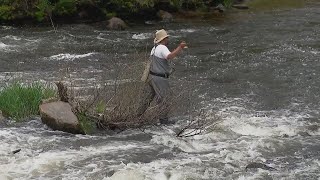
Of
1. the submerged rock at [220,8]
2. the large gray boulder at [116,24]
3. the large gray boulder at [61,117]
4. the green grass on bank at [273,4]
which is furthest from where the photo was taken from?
the green grass on bank at [273,4]

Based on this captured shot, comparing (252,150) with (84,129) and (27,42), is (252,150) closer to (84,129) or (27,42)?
(84,129)

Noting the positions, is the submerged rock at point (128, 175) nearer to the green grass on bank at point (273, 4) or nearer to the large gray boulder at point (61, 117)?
the large gray boulder at point (61, 117)

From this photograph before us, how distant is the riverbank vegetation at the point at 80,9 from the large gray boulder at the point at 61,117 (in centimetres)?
1502

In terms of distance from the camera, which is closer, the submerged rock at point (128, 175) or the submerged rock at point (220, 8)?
the submerged rock at point (128, 175)

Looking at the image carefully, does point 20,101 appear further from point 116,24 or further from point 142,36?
point 116,24

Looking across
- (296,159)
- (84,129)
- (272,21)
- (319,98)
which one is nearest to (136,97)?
(84,129)

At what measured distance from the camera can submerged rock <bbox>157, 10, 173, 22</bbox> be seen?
27.1m

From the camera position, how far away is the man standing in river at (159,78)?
10352mm

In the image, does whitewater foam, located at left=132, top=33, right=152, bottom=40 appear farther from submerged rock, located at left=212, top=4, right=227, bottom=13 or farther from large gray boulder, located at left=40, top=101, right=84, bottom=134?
large gray boulder, located at left=40, top=101, right=84, bottom=134

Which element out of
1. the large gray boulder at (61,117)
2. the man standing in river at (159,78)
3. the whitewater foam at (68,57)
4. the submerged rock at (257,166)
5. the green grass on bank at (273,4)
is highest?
the man standing in river at (159,78)

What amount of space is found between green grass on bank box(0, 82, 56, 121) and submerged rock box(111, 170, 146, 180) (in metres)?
3.17

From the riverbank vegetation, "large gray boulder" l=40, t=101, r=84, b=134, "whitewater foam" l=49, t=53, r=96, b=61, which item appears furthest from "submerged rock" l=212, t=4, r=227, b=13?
"large gray boulder" l=40, t=101, r=84, b=134

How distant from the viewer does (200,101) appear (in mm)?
12898

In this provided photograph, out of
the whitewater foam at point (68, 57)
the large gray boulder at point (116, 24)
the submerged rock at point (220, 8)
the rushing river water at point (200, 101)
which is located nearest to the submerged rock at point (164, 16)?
the rushing river water at point (200, 101)
